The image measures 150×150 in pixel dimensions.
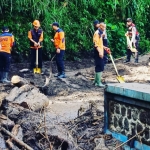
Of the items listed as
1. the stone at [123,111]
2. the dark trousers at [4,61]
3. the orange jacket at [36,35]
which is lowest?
the stone at [123,111]

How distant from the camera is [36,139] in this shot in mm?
7914

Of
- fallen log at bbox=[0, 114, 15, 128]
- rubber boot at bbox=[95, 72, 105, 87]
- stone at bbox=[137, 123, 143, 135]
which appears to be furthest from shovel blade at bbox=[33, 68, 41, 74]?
stone at bbox=[137, 123, 143, 135]

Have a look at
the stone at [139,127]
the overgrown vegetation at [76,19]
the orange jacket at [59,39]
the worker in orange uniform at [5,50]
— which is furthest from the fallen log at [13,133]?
the overgrown vegetation at [76,19]

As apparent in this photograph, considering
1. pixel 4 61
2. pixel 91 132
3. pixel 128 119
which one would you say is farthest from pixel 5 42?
pixel 128 119

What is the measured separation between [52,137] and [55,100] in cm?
509

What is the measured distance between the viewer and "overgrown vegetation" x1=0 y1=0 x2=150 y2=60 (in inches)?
767

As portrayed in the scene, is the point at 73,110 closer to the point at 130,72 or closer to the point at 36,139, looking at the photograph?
the point at 36,139

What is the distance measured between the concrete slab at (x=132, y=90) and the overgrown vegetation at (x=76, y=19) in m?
12.1

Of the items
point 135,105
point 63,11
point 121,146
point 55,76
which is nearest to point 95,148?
point 121,146

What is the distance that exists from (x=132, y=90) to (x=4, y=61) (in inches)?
343

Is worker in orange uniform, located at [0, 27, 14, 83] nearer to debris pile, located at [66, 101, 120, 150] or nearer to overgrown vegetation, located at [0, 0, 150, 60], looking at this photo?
overgrown vegetation, located at [0, 0, 150, 60]

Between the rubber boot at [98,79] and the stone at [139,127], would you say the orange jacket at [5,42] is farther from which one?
the stone at [139,127]

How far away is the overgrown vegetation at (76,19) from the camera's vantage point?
19.5m

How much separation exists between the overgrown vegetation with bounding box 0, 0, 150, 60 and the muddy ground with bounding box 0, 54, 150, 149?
913 mm
